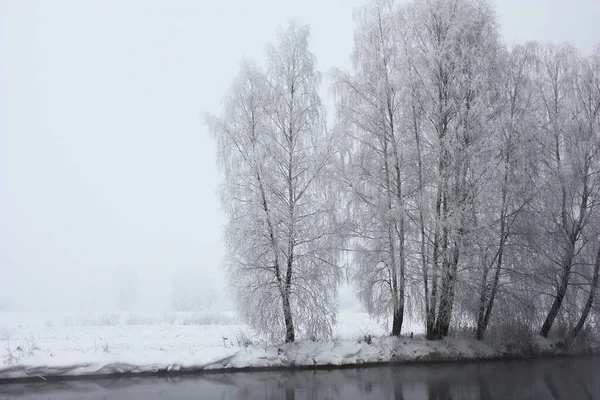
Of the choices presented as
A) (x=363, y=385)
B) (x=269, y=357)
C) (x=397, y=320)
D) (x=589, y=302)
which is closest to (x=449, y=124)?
(x=397, y=320)

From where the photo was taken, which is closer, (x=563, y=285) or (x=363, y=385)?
(x=363, y=385)

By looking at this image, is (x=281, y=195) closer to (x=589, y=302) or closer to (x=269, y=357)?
(x=269, y=357)

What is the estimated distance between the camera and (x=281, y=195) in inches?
705

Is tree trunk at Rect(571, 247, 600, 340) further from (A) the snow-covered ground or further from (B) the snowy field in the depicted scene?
(B) the snowy field

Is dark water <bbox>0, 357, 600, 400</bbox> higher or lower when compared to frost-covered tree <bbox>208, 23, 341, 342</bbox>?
lower

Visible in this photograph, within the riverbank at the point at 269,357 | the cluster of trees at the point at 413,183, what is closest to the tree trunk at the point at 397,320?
the cluster of trees at the point at 413,183

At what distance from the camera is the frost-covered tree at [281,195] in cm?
1680

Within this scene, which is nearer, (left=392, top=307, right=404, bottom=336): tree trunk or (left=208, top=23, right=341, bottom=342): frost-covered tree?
(left=208, top=23, right=341, bottom=342): frost-covered tree

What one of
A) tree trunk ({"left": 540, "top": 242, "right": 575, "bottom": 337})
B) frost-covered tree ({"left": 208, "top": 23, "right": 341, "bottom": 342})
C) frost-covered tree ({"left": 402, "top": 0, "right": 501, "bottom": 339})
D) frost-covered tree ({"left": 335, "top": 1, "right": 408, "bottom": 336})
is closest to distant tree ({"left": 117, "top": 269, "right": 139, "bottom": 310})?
frost-covered tree ({"left": 208, "top": 23, "right": 341, "bottom": 342})

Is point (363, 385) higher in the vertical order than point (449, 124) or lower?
lower

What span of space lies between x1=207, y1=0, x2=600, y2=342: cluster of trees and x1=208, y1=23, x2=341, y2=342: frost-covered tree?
6cm

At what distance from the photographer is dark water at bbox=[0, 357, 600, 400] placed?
40.7 feet

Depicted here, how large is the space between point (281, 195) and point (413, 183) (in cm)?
552

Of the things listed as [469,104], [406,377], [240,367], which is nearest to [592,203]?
[469,104]
